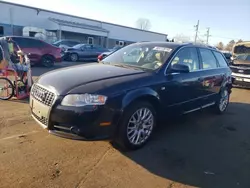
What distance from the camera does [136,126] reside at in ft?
12.7

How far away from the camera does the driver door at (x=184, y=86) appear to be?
4336 mm

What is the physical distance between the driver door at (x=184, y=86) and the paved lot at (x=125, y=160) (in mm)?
573

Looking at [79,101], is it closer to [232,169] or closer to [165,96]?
[165,96]

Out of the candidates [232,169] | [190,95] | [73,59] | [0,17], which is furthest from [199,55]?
[0,17]

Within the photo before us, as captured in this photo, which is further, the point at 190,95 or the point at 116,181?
the point at 190,95

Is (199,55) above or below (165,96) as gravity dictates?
above

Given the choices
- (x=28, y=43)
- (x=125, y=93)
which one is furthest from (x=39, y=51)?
(x=125, y=93)

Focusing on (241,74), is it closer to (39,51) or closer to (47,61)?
(47,61)

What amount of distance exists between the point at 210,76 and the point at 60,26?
28675 millimetres

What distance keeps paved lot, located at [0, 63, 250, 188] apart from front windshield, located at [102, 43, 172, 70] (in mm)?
1341

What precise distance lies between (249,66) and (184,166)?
903 cm

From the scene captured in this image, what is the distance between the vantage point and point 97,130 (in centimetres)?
335

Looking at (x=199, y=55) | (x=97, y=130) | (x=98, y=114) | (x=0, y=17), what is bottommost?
(x=97, y=130)

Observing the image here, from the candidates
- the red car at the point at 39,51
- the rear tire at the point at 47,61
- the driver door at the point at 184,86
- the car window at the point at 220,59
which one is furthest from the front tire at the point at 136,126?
the rear tire at the point at 47,61
